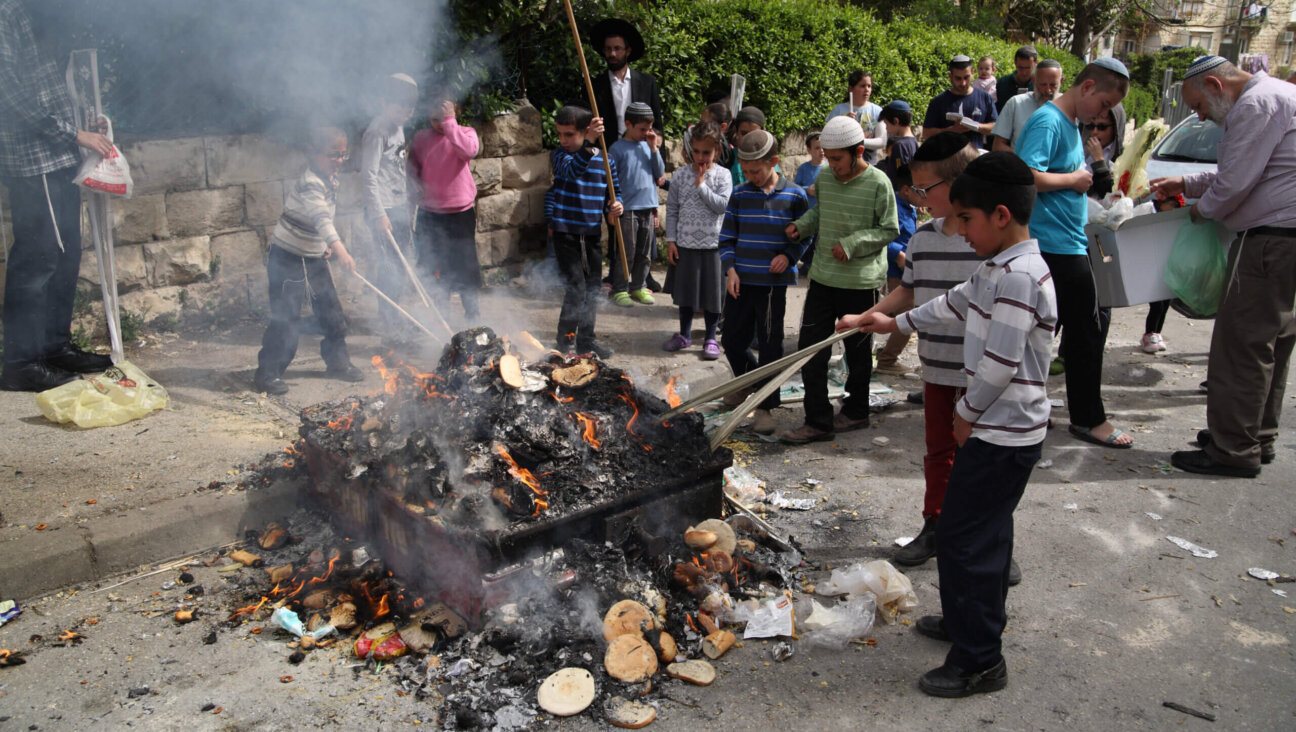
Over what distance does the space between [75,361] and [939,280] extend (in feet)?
18.3

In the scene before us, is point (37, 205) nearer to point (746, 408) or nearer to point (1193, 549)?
point (746, 408)

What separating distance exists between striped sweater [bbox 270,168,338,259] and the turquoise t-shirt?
15.3 feet

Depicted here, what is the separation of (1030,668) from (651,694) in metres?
1.54

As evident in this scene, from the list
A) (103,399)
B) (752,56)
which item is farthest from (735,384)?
(752,56)

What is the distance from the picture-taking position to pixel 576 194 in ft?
22.4

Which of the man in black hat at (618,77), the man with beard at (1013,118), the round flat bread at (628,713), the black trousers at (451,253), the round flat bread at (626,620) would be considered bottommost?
the round flat bread at (628,713)

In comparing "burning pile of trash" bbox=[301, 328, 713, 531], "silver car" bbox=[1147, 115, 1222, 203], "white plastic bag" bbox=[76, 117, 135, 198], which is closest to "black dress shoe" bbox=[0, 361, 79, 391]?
"white plastic bag" bbox=[76, 117, 135, 198]

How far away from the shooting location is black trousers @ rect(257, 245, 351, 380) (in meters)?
5.92

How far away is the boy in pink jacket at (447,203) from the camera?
22.6 feet

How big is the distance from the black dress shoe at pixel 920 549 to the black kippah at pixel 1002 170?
Result: 192 cm

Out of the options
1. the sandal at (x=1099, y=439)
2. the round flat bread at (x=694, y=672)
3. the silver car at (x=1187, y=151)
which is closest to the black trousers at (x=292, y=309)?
the round flat bread at (x=694, y=672)

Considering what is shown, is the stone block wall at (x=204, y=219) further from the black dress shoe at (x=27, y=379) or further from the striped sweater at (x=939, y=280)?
the striped sweater at (x=939, y=280)

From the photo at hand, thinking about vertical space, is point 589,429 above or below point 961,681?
above

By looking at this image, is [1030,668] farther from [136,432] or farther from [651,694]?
[136,432]
